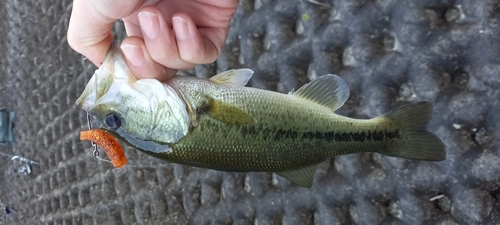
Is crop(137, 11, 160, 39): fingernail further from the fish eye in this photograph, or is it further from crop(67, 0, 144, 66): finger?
the fish eye

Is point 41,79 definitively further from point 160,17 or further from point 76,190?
point 160,17

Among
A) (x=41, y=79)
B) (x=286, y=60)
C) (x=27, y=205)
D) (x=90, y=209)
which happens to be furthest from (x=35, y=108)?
(x=286, y=60)

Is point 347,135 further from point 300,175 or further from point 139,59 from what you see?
point 139,59

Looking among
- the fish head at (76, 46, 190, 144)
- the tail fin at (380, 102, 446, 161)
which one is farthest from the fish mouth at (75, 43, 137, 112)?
the tail fin at (380, 102, 446, 161)

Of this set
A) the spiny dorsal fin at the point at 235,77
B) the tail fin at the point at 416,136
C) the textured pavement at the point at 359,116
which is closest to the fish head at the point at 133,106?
the spiny dorsal fin at the point at 235,77

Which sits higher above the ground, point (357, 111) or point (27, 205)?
point (357, 111)

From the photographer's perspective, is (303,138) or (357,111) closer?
(303,138)
